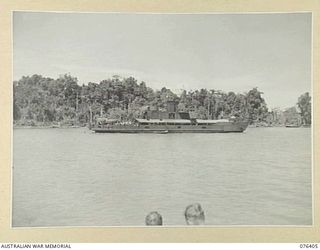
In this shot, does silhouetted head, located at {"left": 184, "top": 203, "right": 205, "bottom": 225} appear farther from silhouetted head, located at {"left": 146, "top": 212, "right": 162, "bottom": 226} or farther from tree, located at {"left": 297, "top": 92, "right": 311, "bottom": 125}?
tree, located at {"left": 297, "top": 92, "right": 311, "bottom": 125}

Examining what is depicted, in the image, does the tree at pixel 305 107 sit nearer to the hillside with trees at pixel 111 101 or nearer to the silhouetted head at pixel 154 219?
the hillside with trees at pixel 111 101

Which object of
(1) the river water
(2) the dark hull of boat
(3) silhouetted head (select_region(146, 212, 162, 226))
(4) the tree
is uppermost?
(4) the tree

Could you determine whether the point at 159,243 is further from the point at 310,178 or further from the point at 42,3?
the point at 42,3

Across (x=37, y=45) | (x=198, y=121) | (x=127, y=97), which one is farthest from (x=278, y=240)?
(x=37, y=45)

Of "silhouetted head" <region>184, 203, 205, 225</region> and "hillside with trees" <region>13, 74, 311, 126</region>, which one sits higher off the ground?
"hillside with trees" <region>13, 74, 311, 126</region>

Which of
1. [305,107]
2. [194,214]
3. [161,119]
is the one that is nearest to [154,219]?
[194,214]

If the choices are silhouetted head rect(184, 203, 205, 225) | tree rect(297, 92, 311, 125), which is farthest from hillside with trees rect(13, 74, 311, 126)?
silhouetted head rect(184, 203, 205, 225)

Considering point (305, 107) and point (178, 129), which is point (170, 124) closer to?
point (178, 129)
